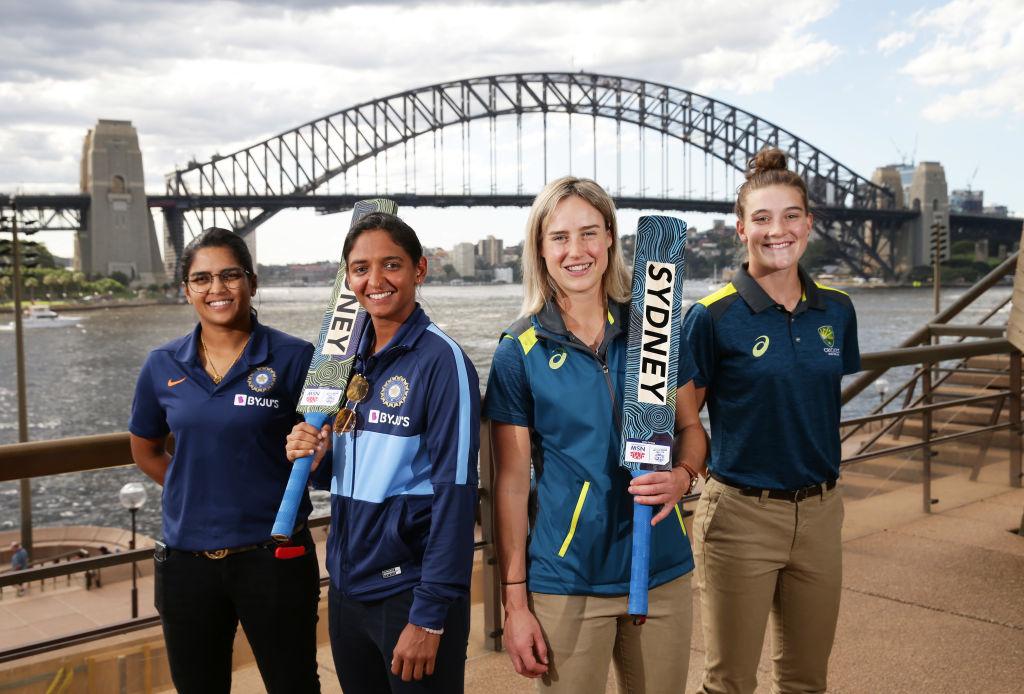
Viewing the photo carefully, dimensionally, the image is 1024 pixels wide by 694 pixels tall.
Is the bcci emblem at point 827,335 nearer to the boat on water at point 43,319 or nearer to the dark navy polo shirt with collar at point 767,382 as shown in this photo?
the dark navy polo shirt with collar at point 767,382

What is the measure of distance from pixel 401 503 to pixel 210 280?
629mm

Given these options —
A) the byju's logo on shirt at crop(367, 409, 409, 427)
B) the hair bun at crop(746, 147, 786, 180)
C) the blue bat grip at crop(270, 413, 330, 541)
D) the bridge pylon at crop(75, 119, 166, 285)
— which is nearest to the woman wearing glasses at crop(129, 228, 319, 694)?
the blue bat grip at crop(270, 413, 330, 541)

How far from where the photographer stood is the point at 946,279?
6838 cm

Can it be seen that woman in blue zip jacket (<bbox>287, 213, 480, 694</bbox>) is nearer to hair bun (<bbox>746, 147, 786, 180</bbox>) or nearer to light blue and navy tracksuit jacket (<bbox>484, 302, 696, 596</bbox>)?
light blue and navy tracksuit jacket (<bbox>484, 302, 696, 596</bbox>)

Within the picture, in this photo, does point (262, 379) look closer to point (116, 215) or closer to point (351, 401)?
point (351, 401)

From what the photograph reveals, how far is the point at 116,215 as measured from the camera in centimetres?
6788

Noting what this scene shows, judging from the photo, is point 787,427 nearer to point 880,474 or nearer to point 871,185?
point 880,474

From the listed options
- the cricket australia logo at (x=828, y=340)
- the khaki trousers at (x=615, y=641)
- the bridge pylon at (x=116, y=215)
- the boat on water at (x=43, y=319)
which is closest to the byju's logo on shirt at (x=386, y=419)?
the khaki trousers at (x=615, y=641)

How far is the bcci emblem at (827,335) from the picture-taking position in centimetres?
207

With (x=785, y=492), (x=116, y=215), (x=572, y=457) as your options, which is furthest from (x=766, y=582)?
(x=116, y=215)

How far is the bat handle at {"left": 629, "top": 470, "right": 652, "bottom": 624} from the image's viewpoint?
1.57m

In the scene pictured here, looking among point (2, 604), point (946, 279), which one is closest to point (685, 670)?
point (2, 604)

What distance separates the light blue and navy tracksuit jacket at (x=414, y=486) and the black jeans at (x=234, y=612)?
18 centimetres

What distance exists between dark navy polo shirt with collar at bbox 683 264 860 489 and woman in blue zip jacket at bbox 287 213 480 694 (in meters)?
0.61
